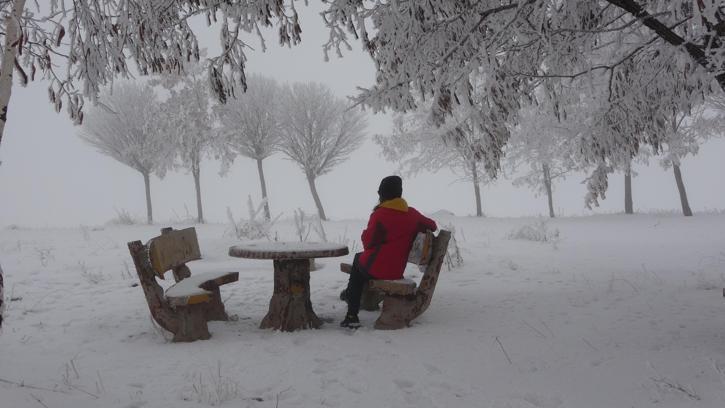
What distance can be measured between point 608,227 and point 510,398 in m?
14.1

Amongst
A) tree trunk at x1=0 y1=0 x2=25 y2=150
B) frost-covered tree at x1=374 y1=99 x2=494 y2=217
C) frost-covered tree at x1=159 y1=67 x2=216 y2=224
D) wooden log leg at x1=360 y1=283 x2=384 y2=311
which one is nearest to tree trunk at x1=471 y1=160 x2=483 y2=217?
frost-covered tree at x1=374 y1=99 x2=494 y2=217

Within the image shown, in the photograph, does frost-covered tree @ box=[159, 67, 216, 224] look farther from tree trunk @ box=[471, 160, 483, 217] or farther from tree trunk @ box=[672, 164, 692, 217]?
tree trunk @ box=[672, 164, 692, 217]

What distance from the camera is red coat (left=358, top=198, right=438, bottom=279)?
178 inches

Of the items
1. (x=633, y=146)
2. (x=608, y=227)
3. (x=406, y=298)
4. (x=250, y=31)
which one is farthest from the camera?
(x=608, y=227)

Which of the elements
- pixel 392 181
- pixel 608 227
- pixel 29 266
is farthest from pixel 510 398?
pixel 608 227

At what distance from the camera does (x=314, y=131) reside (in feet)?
82.3

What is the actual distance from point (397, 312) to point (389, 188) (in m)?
1.17

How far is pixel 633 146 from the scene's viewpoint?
593cm

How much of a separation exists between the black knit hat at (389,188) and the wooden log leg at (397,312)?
96 cm

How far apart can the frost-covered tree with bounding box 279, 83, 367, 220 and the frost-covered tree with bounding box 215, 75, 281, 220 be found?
0.54m

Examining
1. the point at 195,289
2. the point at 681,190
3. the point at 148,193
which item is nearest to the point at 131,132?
the point at 148,193

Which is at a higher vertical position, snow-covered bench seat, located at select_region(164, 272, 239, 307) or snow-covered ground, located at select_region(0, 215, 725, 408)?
snow-covered bench seat, located at select_region(164, 272, 239, 307)

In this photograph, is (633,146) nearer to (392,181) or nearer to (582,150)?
(582,150)

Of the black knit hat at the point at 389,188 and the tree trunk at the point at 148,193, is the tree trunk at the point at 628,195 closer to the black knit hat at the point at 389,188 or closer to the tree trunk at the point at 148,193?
the black knit hat at the point at 389,188
